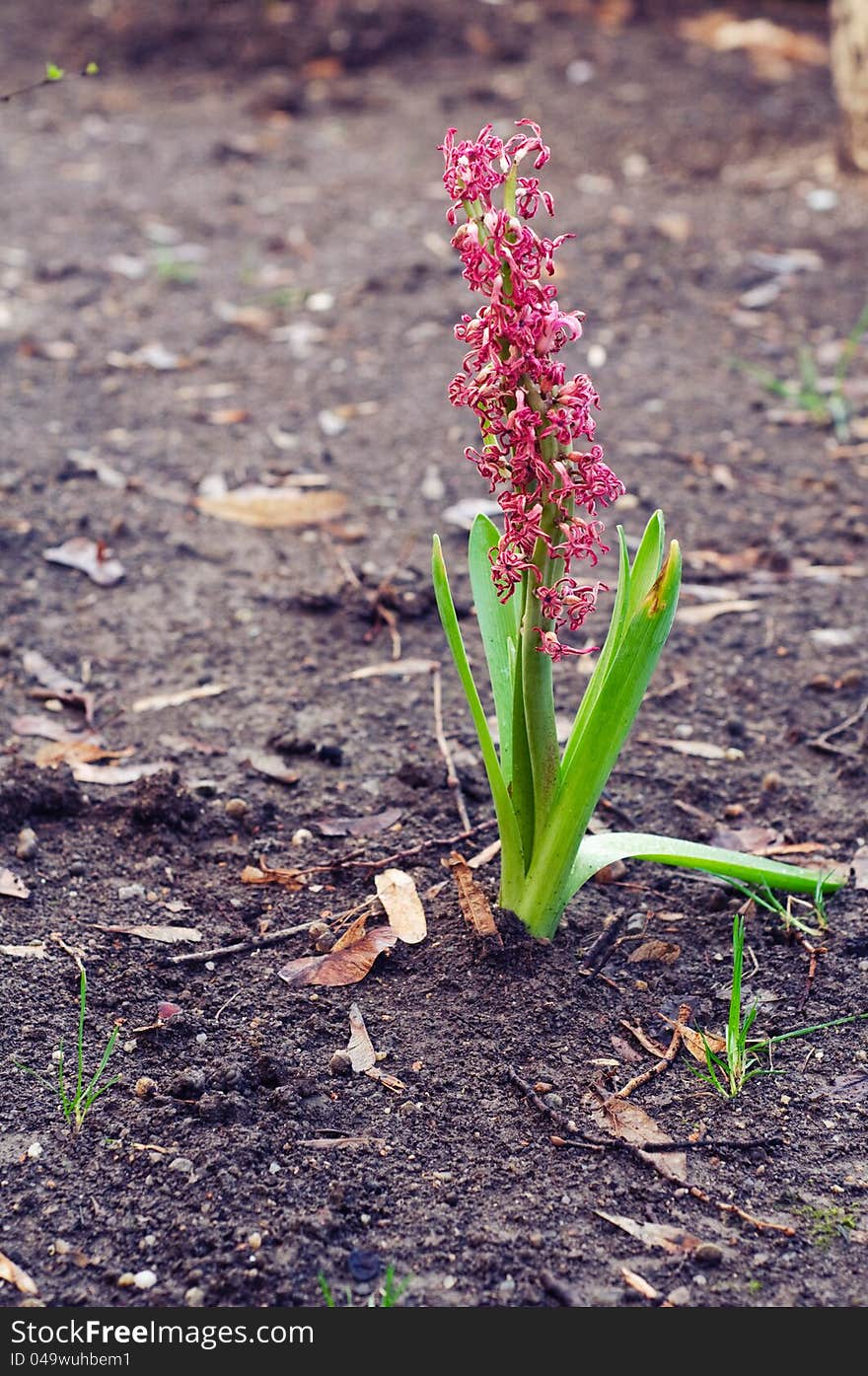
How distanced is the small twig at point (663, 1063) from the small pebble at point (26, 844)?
1.18 m

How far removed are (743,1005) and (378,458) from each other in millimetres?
2331

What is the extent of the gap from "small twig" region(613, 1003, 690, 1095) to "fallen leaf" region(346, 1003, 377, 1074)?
1.28 ft

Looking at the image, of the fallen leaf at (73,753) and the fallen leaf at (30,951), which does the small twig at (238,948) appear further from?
the fallen leaf at (73,753)

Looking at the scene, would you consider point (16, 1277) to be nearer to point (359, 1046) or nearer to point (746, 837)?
point (359, 1046)

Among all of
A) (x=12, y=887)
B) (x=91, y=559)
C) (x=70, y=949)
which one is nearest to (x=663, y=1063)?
(x=70, y=949)

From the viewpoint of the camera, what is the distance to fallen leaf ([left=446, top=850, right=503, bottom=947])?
2232mm

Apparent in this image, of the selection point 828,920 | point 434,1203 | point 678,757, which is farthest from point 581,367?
point 434,1203

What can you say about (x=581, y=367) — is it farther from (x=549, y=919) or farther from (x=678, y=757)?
(x=549, y=919)

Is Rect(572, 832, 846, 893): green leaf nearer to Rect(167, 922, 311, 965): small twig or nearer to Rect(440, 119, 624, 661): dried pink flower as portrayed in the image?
Rect(440, 119, 624, 661): dried pink flower

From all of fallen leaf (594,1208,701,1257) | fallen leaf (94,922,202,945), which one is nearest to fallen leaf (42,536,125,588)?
fallen leaf (94,922,202,945)

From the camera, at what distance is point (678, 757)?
2820 mm

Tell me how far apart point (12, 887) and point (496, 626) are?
101 centimetres

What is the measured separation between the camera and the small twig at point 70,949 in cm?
221

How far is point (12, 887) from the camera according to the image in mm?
2371
